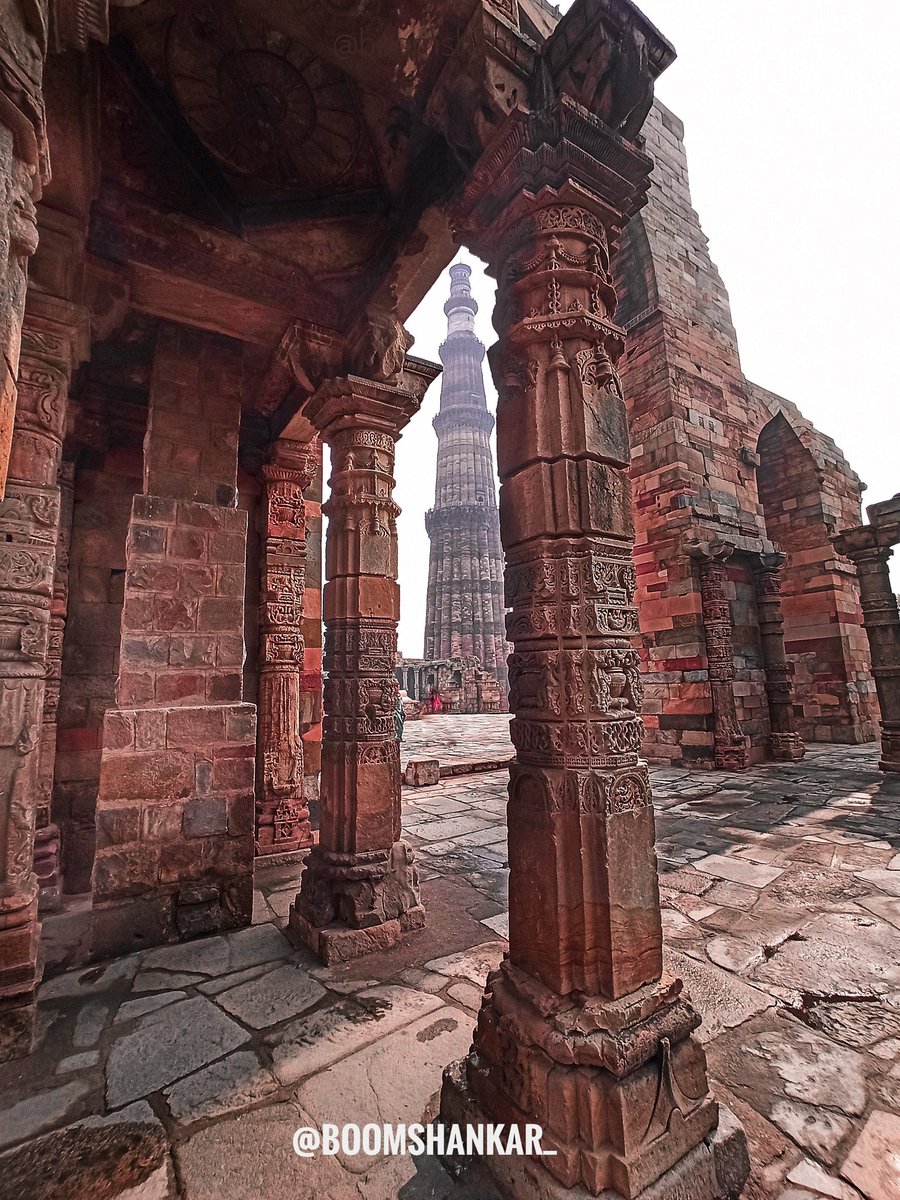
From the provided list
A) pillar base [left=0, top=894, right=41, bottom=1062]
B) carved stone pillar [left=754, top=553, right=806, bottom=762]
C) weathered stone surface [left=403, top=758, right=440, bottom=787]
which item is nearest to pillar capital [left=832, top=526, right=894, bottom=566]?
carved stone pillar [left=754, top=553, right=806, bottom=762]

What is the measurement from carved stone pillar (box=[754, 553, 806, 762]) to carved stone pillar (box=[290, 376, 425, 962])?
27.3ft

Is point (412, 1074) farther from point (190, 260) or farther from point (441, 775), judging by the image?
point (441, 775)

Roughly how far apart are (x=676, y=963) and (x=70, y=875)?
14.8 ft

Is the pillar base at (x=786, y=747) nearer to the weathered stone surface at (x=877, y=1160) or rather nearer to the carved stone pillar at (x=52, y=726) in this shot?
the weathered stone surface at (x=877, y=1160)

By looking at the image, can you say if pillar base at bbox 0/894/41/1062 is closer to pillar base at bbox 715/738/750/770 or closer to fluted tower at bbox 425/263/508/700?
pillar base at bbox 715/738/750/770

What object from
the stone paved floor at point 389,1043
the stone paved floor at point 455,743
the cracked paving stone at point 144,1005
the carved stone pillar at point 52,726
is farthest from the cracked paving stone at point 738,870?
the stone paved floor at point 455,743

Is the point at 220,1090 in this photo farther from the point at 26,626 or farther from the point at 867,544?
the point at 867,544

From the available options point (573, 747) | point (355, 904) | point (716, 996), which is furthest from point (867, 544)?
point (355, 904)

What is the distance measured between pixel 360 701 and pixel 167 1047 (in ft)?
5.73

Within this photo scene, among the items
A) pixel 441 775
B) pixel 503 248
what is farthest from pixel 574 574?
pixel 441 775

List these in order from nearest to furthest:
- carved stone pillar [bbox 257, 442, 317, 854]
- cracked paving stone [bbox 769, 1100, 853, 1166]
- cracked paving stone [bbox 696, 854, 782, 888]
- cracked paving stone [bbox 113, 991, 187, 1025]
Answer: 1. cracked paving stone [bbox 769, 1100, 853, 1166]
2. cracked paving stone [bbox 113, 991, 187, 1025]
3. cracked paving stone [bbox 696, 854, 782, 888]
4. carved stone pillar [bbox 257, 442, 317, 854]

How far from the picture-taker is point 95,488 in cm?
A: 477

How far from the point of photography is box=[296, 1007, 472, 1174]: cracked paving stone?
176 centimetres

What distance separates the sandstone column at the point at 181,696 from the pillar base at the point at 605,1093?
226cm
